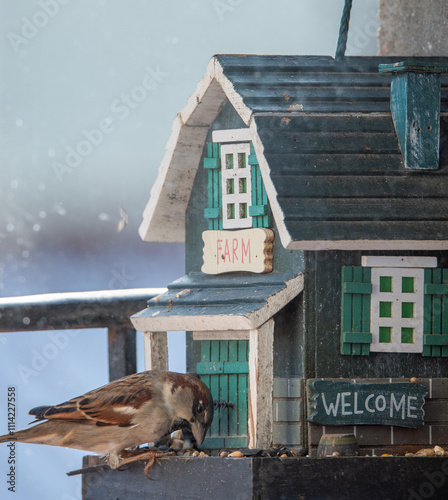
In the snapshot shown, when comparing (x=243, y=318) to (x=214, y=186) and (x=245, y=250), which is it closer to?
(x=245, y=250)

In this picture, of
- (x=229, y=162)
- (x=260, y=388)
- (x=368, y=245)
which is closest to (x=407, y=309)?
(x=368, y=245)

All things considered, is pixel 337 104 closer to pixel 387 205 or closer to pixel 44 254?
pixel 387 205

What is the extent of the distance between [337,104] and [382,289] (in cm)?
48

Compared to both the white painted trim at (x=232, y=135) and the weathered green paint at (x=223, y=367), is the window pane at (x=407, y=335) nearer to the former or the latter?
the weathered green paint at (x=223, y=367)

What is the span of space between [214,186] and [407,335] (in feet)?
2.25

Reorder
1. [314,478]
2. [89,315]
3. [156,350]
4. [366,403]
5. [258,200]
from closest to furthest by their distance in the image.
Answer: [314,478] < [366,403] < [258,200] < [156,350] < [89,315]

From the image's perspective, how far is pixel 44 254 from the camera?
367 cm

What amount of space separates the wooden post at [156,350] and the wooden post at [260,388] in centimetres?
37

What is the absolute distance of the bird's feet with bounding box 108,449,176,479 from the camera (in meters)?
2.16

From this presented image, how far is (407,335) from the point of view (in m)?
2.33

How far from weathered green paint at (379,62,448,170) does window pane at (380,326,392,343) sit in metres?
0.39

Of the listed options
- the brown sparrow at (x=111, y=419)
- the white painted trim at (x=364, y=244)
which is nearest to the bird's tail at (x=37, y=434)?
the brown sparrow at (x=111, y=419)

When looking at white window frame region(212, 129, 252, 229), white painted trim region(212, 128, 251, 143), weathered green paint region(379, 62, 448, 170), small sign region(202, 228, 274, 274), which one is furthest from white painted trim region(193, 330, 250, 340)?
weathered green paint region(379, 62, 448, 170)

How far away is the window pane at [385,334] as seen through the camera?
7.62 feet
